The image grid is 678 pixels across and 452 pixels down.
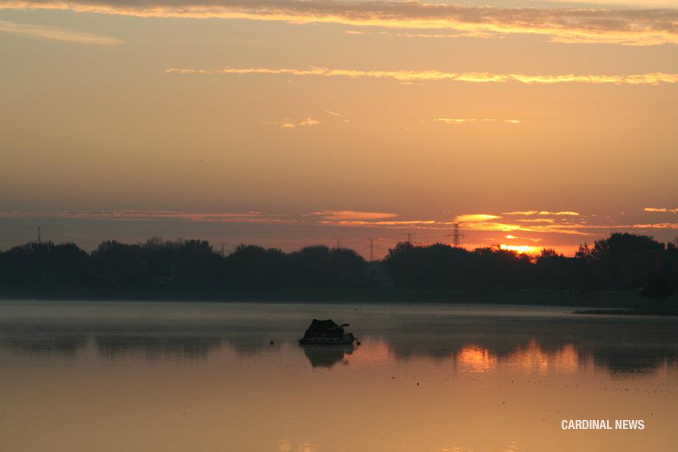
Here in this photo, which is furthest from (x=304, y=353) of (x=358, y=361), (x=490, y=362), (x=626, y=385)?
(x=626, y=385)

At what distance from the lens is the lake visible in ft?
96.9

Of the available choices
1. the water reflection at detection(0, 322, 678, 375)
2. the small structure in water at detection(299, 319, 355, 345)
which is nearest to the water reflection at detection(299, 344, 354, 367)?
the water reflection at detection(0, 322, 678, 375)

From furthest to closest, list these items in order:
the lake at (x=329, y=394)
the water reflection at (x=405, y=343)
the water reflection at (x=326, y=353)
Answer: the water reflection at (x=405, y=343) < the water reflection at (x=326, y=353) < the lake at (x=329, y=394)

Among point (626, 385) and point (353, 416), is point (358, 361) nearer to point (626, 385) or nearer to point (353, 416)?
point (626, 385)

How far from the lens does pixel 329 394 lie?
131 feet

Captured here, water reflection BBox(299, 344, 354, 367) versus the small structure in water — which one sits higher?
the small structure in water

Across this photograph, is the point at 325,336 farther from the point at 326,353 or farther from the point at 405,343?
the point at 326,353

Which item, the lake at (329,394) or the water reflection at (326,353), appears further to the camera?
the water reflection at (326,353)

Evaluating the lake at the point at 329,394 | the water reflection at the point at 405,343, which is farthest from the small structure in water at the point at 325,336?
the lake at the point at 329,394

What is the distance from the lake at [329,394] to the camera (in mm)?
A: 29547

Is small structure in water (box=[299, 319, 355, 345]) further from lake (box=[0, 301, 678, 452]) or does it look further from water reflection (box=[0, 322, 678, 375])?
lake (box=[0, 301, 678, 452])

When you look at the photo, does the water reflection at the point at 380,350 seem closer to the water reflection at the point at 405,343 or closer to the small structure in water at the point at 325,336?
the water reflection at the point at 405,343

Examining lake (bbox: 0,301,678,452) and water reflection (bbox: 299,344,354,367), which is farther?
water reflection (bbox: 299,344,354,367)

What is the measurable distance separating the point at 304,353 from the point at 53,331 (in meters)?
30.5
